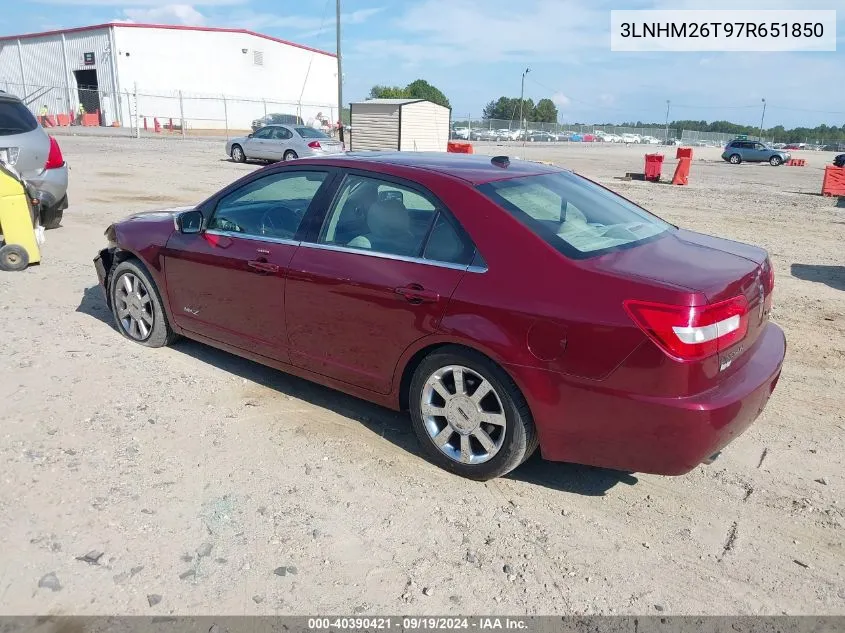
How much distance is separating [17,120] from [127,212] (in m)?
3.31

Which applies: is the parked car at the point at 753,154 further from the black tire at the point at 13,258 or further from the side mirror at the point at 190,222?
the side mirror at the point at 190,222

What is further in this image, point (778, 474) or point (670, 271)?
point (778, 474)

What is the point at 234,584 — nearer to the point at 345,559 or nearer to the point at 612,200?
the point at 345,559

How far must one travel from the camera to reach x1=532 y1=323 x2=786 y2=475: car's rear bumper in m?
2.80

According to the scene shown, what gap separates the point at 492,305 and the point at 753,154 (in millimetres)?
43234

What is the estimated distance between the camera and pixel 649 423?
285 centimetres

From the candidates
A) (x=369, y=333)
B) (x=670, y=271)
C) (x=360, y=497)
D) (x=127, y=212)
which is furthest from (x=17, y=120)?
(x=670, y=271)

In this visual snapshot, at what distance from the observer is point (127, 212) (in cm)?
1162

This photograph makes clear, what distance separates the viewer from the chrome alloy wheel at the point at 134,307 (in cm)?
510

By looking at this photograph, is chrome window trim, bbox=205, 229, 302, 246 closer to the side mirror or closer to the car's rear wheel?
the side mirror

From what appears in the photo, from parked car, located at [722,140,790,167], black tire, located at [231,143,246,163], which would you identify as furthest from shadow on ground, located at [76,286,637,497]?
parked car, located at [722,140,790,167]

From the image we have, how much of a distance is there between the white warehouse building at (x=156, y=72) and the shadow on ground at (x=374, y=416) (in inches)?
1847

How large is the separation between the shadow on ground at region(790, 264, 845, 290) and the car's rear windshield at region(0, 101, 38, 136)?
9.63 m

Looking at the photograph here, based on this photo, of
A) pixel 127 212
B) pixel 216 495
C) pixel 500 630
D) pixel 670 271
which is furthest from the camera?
pixel 127 212
